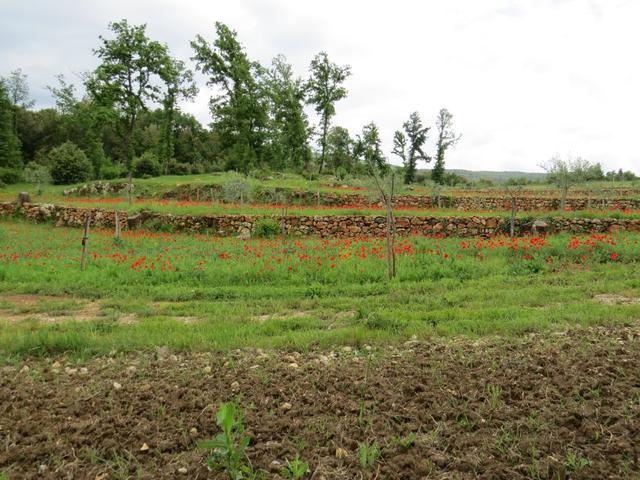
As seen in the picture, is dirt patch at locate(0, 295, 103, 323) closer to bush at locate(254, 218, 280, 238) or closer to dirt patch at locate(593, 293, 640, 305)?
dirt patch at locate(593, 293, 640, 305)

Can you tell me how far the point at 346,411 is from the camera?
3.81 meters

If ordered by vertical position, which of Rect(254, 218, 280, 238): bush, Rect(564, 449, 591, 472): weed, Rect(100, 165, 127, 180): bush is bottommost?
Rect(564, 449, 591, 472): weed

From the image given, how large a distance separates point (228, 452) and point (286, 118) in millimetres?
48864

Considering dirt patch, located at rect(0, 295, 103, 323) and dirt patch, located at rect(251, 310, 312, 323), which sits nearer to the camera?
dirt patch, located at rect(251, 310, 312, 323)

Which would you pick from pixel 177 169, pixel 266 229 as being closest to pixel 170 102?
pixel 177 169

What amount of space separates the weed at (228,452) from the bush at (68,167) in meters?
43.6

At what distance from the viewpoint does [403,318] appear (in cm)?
677

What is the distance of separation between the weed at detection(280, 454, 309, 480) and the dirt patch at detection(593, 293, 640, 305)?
7268mm

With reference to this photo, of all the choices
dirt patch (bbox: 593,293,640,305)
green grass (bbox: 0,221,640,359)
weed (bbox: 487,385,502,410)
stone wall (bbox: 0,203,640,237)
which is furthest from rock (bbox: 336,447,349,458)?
stone wall (bbox: 0,203,640,237)

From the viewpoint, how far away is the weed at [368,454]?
3.06 meters

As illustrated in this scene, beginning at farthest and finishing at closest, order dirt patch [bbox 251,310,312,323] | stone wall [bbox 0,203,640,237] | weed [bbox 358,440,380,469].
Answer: stone wall [bbox 0,203,640,237] → dirt patch [bbox 251,310,312,323] → weed [bbox 358,440,380,469]

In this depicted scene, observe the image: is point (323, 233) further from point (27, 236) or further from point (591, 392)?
point (591, 392)

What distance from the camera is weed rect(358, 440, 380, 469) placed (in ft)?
10.1

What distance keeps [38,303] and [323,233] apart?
13010 mm
